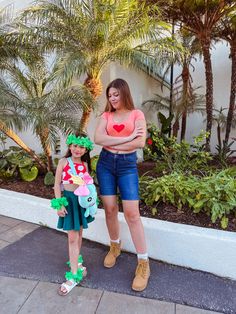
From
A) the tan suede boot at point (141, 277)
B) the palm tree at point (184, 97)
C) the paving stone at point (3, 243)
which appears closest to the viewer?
the tan suede boot at point (141, 277)

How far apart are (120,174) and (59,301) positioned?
4.09 feet

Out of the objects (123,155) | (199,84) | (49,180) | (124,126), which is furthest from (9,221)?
(199,84)

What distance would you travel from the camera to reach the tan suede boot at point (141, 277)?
2.53 meters

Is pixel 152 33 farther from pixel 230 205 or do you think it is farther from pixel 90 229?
pixel 90 229

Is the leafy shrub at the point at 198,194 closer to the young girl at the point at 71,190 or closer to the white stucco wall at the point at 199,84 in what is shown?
the young girl at the point at 71,190

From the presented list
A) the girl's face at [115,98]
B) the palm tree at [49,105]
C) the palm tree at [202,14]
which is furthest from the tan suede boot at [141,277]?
the palm tree at [202,14]

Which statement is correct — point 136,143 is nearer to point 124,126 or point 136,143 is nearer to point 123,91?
point 124,126

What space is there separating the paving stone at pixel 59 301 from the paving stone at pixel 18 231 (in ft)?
3.57

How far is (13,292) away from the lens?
250cm

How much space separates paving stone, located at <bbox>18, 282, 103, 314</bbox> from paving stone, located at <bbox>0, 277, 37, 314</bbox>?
6cm

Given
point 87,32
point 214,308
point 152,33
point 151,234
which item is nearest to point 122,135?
point 151,234

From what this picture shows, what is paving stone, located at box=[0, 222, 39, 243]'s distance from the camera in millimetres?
3480

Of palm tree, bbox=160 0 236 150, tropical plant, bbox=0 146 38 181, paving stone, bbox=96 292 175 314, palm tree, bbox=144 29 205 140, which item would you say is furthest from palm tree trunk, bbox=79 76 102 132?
palm tree, bbox=144 29 205 140

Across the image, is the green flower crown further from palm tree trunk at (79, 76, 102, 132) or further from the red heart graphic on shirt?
palm tree trunk at (79, 76, 102, 132)
